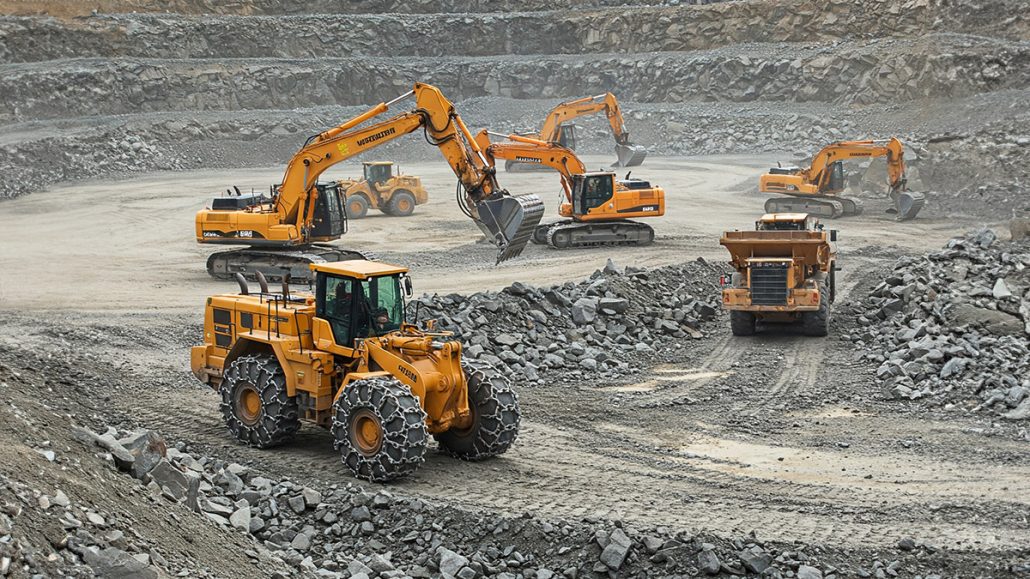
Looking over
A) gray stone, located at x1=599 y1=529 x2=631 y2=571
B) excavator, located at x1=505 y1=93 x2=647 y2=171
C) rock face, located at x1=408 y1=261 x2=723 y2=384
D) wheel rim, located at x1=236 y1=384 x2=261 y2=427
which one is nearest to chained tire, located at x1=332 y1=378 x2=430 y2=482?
wheel rim, located at x1=236 y1=384 x2=261 y2=427

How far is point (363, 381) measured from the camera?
11.6 metres

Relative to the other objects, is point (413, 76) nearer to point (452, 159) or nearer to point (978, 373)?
point (452, 159)

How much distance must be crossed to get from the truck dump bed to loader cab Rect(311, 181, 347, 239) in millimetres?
8029

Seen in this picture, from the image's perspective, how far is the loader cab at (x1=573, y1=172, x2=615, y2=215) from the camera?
28.3 m

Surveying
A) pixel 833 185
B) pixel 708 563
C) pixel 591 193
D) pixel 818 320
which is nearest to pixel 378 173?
pixel 591 193

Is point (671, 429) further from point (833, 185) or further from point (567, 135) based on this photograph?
point (567, 135)

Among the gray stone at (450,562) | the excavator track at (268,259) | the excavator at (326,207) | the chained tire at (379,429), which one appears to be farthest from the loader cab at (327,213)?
the gray stone at (450,562)

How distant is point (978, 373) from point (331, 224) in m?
12.7

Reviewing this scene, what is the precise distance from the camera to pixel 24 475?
330 inches

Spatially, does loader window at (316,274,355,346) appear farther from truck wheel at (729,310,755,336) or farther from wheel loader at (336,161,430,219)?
wheel loader at (336,161,430,219)

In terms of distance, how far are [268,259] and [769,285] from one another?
10054mm

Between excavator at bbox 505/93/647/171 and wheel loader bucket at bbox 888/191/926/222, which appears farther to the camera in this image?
excavator at bbox 505/93/647/171

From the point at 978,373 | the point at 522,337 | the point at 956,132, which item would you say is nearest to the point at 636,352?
the point at 522,337

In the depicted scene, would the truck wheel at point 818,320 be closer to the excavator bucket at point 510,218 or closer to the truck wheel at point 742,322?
the truck wheel at point 742,322
